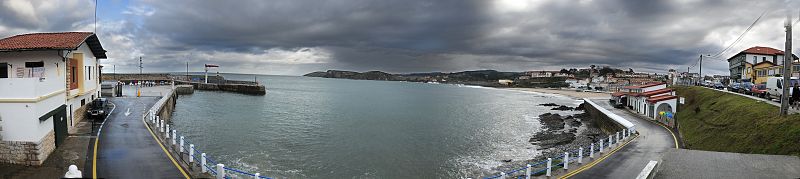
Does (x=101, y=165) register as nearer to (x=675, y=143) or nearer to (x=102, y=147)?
(x=102, y=147)

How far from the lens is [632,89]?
51094 mm

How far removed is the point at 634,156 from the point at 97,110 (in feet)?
98.4

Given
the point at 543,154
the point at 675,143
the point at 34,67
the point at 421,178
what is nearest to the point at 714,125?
the point at 675,143

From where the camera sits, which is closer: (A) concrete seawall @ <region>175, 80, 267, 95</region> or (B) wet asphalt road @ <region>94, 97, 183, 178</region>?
(B) wet asphalt road @ <region>94, 97, 183, 178</region>

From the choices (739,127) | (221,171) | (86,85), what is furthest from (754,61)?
(86,85)

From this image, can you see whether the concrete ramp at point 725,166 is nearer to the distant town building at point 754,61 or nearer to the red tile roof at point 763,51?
the distant town building at point 754,61

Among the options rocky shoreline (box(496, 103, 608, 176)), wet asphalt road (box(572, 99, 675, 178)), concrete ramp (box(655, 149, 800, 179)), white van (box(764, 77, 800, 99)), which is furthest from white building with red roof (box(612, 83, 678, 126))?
concrete ramp (box(655, 149, 800, 179))

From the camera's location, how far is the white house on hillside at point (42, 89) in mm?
14773

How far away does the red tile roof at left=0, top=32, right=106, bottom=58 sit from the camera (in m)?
20.8

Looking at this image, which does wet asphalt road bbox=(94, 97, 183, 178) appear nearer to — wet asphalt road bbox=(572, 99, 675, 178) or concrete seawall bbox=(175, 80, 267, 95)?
wet asphalt road bbox=(572, 99, 675, 178)

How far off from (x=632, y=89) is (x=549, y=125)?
47.2 feet

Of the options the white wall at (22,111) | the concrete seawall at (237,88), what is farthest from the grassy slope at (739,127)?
the concrete seawall at (237,88)

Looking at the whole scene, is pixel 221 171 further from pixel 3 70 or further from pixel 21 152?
pixel 3 70

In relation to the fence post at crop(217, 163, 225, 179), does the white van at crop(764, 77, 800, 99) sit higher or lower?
higher
